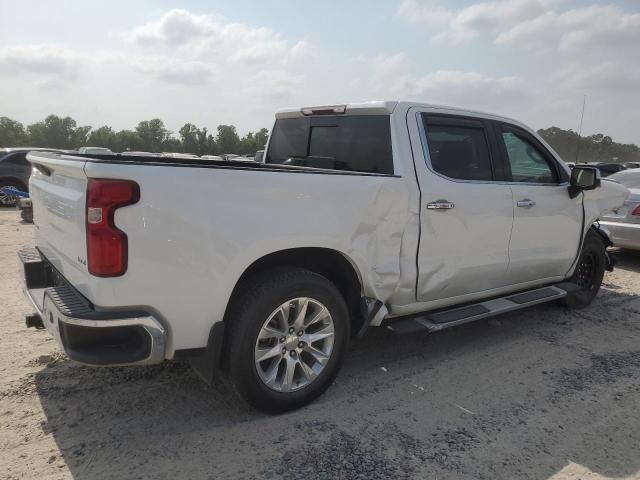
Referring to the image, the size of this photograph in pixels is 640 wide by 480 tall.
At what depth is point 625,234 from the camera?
7.73 meters

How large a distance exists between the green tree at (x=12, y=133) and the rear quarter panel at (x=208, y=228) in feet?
219

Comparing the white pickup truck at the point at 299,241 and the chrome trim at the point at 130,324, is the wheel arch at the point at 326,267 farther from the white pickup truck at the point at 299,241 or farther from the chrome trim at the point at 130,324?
the chrome trim at the point at 130,324

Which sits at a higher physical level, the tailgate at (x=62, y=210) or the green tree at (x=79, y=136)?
the green tree at (x=79, y=136)

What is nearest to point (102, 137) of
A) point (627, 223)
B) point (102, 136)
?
point (102, 136)

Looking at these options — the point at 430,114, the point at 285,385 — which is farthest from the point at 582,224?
the point at 285,385

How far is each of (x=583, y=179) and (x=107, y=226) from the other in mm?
4251

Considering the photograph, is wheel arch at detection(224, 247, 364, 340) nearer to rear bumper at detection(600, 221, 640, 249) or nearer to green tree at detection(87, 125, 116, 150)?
rear bumper at detection(600, 221, 640, 249)

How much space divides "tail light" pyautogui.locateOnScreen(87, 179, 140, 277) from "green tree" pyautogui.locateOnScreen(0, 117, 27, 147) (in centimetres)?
6678

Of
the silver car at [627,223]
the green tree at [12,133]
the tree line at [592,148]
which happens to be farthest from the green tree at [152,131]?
the silver car at [627,223]

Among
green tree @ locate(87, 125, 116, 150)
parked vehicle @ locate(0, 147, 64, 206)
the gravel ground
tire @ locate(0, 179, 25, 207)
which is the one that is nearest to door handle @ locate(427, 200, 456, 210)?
the gravel ground

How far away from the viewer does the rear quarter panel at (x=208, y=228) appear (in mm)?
2488

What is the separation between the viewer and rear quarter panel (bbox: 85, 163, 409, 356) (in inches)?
98.0

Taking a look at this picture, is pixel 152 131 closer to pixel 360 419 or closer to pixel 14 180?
pixel 14 180

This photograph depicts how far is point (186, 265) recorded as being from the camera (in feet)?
8.59
